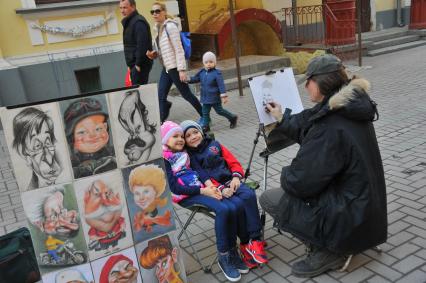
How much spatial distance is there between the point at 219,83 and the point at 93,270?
389 cm

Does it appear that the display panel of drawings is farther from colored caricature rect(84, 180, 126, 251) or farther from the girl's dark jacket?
colored caricature rect(84, 180, 126, 251)

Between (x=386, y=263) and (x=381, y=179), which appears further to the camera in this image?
(x=386, y=263)

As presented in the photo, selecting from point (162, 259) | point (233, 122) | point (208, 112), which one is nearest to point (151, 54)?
point (208, 112)

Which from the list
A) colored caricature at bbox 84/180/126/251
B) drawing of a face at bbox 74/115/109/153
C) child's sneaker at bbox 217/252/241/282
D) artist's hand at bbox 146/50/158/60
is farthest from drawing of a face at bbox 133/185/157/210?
artist's hand at bbox 146/50/158/60

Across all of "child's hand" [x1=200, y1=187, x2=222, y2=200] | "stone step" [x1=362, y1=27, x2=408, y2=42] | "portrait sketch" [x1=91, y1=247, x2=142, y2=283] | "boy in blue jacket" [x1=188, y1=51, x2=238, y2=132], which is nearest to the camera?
"portrait sketch" [x1=91, y1=247, x2=142, y2=283]

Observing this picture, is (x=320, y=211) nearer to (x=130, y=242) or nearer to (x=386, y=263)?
(x=386, y=263)

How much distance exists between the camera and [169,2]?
29.5ft

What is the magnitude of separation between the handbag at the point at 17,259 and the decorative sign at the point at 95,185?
44 centimetres

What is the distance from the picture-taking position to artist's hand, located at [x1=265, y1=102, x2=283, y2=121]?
338cm

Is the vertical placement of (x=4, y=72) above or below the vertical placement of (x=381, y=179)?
above

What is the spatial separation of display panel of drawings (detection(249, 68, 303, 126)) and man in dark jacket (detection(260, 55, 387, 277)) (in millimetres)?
750

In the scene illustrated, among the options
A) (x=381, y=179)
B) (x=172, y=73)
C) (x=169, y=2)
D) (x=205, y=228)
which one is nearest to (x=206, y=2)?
(x=169, y=2)

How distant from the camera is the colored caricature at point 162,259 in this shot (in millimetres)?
2670

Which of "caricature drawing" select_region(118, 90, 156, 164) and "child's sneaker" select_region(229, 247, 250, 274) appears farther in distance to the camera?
"child's sneaker" select_region(229, 247, 250, 274)
